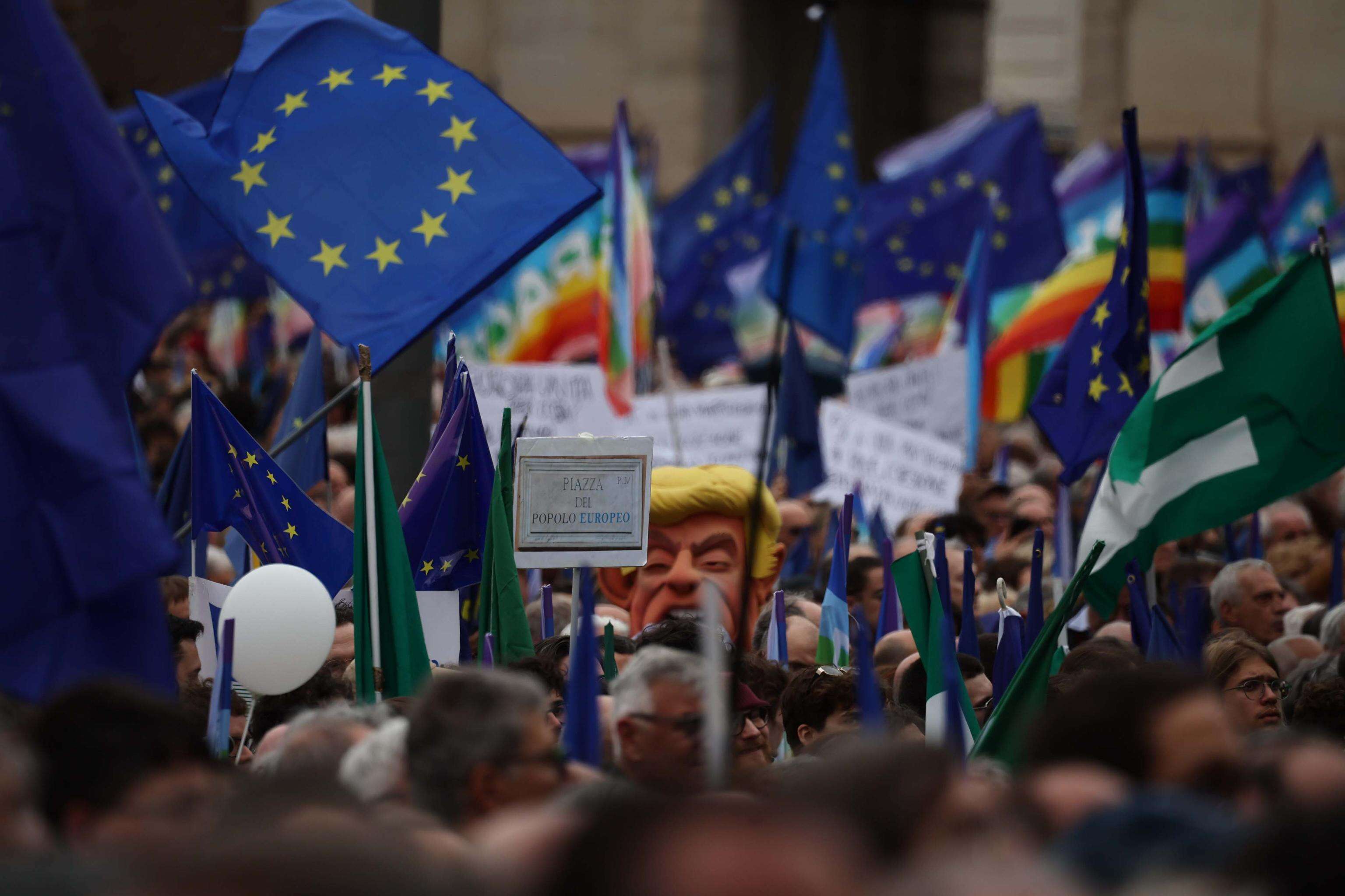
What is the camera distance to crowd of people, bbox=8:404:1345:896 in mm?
2186

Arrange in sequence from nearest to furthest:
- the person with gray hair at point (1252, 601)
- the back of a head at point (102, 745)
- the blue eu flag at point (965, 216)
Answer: the back of a head at point (102, 745), the person with gray hair at point (1252, 601), the blue eu flag at point (965, 216)

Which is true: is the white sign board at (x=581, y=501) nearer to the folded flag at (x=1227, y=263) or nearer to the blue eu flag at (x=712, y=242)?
the folded flag at (x=1227, y=263)

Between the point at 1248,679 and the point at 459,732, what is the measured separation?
3.03m

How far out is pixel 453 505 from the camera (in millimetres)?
6074

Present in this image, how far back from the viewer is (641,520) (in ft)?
19.0

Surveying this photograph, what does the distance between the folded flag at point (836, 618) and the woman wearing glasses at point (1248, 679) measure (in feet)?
3.75

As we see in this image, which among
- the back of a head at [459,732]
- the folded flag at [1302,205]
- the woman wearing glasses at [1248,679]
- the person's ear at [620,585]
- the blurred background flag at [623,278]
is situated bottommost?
the woman wearing glasses at [1248,679]

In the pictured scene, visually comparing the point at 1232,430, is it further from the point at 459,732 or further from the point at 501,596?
the point at 459,732

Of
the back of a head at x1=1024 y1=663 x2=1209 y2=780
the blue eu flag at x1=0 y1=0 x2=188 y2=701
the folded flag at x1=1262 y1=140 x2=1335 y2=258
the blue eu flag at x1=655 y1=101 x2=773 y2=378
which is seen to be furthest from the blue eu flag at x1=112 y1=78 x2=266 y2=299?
the back of a head at x1=1024 y1=663 x2=1209 y2=780

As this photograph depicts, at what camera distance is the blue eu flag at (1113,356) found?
7.48 meters

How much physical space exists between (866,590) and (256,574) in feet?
10.7

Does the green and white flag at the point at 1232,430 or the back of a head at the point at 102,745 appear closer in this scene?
the back of a head at the point at 102,745

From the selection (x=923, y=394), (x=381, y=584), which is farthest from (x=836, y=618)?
(x=923, y=394)

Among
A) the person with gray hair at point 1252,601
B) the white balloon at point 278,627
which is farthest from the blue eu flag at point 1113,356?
the white balloon at point 278,627
